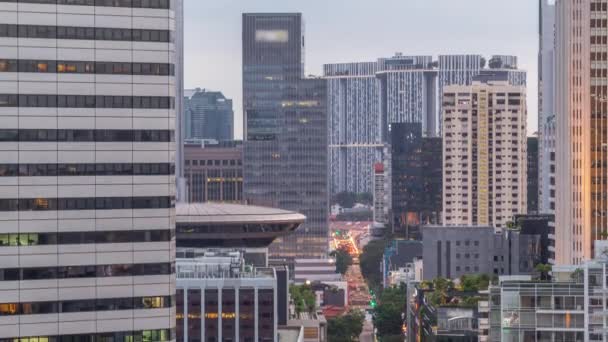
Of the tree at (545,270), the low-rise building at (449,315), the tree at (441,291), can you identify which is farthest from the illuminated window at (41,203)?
the tree at (441,291)

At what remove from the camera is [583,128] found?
174m

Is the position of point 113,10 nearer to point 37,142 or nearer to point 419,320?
point 37,142

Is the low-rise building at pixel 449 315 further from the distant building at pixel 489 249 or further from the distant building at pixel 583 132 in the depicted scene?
the distant building at pixel 489 249

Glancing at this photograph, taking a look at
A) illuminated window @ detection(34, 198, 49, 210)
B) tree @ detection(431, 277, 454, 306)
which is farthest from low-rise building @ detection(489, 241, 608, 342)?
tree @ detection(431, 277, 454, 306)

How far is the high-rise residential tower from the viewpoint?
172 m

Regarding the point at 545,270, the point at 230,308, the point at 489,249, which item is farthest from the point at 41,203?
the point at 489,249

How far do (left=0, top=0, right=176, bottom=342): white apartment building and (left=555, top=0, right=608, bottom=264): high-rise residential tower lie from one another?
82895mm

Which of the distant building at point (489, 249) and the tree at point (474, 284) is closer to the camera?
the tree at point (474, 284)

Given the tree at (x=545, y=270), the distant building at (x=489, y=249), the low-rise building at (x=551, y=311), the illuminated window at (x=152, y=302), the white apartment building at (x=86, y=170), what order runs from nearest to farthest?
the white apartment building at (x=86, y=170) → the illuminated window at (x=152, y=302) → the low-rise building at (x=551, y=311) → the tree at (x=545, y=270) → the distant building at (x=489, y=249)

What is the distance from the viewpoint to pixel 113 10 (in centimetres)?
9494

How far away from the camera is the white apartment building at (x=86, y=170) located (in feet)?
306

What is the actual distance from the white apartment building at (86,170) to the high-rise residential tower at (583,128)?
272 ft

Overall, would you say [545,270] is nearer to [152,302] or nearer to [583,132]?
[152,302]

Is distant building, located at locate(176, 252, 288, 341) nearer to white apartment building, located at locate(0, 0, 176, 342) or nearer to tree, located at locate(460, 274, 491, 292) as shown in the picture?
tree, located at locate(460, 274, 491, 292)
